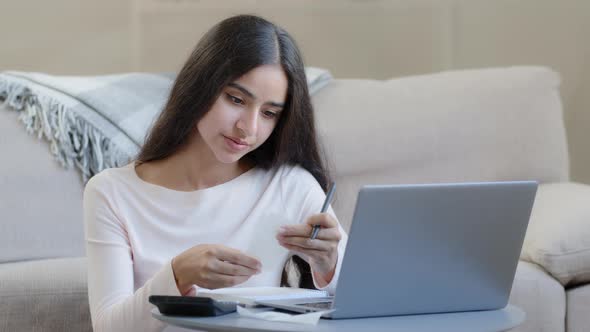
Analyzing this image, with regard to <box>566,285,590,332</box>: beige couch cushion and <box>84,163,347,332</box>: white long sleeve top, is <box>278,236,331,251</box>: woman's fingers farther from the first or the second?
<box>566,285,590,332</box>: beige couch cushion

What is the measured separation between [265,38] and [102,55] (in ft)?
5.15

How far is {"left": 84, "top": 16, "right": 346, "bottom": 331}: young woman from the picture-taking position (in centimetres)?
133

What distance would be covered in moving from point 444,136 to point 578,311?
2.06ft

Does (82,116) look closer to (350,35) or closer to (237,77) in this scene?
(237,77)

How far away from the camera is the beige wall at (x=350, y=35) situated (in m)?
2.81

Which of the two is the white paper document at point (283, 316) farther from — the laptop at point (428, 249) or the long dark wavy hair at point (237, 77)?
the long dark wavy hair at point (237, 77)

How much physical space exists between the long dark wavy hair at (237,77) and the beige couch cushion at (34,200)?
664 mm

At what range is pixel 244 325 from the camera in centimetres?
99

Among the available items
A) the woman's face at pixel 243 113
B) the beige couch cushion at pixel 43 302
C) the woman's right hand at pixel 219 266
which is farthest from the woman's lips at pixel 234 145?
the beige couch cushion at pixel 43 302

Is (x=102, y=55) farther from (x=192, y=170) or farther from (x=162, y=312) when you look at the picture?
(x=162, y=312)

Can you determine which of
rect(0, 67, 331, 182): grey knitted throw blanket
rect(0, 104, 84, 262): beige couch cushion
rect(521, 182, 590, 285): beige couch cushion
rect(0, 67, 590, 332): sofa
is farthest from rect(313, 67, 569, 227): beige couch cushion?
rect(0, 104, 84, 262): beige couch cushion

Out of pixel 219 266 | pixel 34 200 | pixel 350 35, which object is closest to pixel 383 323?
pixel 219 266

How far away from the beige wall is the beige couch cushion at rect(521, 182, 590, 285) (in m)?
0.89

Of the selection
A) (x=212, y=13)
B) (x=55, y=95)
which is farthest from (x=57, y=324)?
(x=212, y=13)
